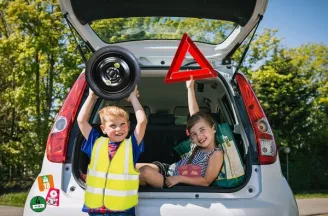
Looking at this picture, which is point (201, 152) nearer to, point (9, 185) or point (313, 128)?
point (9, 185)

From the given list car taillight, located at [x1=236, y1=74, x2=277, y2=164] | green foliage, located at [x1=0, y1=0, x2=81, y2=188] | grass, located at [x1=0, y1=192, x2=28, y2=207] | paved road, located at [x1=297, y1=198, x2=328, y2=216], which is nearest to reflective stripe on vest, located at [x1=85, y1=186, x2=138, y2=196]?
car taillight, located at [x1=236, y1=74, x2=277, y2=164]

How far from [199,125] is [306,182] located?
24.2 metres

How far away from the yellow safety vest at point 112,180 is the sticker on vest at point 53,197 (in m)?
0.18

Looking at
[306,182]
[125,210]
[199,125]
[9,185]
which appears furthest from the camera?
[306,182]

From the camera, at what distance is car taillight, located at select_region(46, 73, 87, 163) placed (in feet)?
9.75

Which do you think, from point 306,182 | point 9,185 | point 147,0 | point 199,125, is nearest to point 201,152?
point 199,125

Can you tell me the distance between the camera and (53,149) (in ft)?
9.80

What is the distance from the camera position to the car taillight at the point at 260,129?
2998mm

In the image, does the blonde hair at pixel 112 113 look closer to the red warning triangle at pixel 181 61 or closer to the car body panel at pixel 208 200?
the car body panel at pixel 208 200

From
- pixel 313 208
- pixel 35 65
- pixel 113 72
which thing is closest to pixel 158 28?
pixel 113 72

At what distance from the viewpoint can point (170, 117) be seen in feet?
15.2

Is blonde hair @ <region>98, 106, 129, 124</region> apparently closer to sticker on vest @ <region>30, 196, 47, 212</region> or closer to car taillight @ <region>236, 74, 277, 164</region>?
sticker on vest @ <region>30, 196, 47, 212</region>

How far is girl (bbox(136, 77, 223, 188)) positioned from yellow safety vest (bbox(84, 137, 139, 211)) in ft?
0.91

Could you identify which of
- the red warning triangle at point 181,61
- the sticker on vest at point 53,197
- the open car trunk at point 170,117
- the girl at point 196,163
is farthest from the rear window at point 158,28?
the sticker on vest at point 53,197
